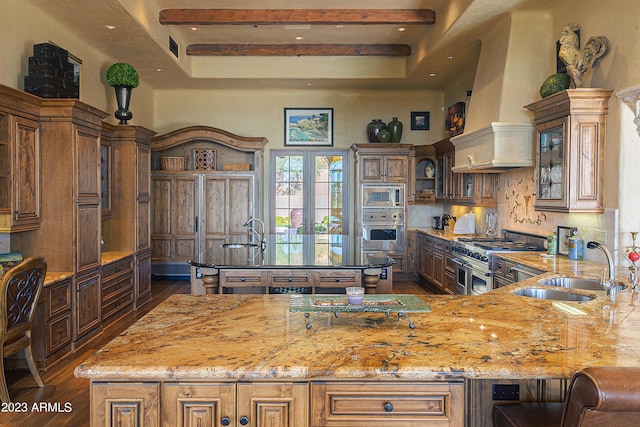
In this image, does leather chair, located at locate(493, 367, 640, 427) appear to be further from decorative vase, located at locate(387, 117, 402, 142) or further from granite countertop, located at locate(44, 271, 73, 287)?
decorative vase, located at locate(387, 117, 402, 142)

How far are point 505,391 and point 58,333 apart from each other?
12.0 ft

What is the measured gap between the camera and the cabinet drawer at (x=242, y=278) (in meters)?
3.95

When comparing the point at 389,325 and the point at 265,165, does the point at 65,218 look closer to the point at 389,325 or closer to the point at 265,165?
the point at 389,325

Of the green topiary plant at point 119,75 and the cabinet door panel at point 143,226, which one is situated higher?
the green topiary plant at point 119,75

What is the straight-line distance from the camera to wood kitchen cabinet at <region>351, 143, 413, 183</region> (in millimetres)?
7918

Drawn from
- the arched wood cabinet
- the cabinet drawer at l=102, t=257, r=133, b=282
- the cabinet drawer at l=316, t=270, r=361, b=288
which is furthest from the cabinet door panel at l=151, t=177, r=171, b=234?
the cabinet drawer at l=316, t=270, r=361, b=288

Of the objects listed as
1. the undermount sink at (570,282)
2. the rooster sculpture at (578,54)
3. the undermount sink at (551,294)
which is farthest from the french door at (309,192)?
the undermount sink at (551,294)

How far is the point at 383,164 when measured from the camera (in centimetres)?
793

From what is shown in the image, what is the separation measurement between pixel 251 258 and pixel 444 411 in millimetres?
2898

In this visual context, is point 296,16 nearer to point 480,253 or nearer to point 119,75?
point 119,75

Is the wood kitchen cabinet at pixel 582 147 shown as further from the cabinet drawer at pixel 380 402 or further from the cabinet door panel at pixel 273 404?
the cabinet door panel at pixel 273 404

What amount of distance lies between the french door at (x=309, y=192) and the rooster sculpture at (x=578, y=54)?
4.90 metres

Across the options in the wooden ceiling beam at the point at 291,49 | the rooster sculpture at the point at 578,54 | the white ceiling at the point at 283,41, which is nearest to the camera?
the rooster sculpture at the point at 578,54

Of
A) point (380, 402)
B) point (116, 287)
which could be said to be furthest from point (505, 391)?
point (116, 287)
